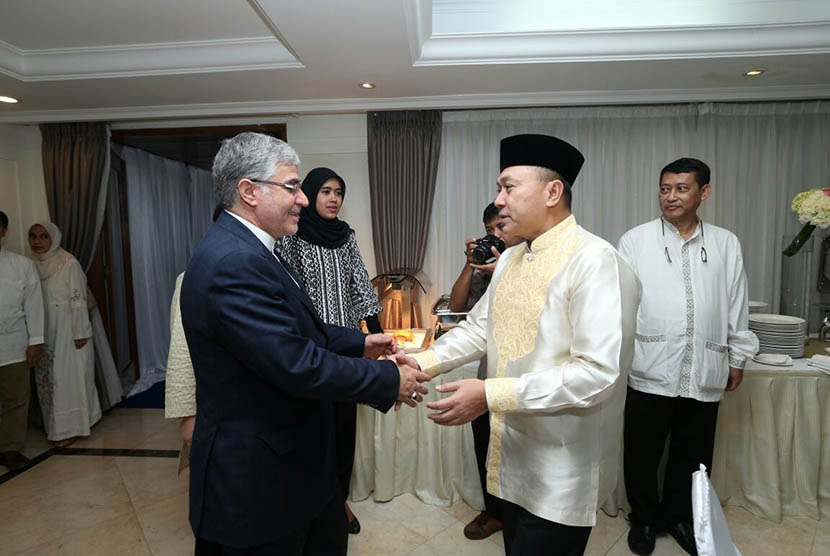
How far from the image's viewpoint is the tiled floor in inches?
94.6

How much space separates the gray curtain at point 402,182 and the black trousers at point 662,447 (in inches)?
82.5

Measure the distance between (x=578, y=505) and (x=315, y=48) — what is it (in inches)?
100

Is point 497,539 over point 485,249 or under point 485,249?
under

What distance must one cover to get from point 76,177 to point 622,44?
4344mm

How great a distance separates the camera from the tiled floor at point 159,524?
2402 mm

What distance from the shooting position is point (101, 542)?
2.48 metres

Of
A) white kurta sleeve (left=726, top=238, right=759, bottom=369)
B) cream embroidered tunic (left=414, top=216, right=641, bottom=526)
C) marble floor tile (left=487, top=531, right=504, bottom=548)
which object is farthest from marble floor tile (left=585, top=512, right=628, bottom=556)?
cream embroidered tunic (left=414, top=216, right=641, bottom=526)

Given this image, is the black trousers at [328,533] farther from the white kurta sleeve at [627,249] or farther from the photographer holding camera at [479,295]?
the white kurta sleeve at [627,249]

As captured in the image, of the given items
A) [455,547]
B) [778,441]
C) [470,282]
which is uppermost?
[470,282]

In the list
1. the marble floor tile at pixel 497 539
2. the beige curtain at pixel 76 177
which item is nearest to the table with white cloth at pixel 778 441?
the marble floor tile at pixel 497 539

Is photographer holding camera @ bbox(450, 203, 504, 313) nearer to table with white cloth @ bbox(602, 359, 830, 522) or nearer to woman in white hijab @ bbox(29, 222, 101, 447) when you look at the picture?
table with white cloth @ bbox(602, 359, 830, 522)

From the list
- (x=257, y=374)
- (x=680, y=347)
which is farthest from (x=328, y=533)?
(x=680, y=347)

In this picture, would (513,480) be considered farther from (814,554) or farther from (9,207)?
(9,207)

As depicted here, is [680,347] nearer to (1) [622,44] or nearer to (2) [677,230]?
(2) [677,230]
